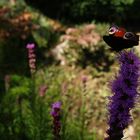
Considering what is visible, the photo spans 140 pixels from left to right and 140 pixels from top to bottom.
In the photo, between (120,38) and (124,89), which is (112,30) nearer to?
(120,38)

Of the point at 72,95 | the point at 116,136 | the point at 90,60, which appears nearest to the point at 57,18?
the point at 90,60

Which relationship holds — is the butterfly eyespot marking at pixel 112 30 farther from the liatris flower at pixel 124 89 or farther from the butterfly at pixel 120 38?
the liatris flower at pixel 124 89

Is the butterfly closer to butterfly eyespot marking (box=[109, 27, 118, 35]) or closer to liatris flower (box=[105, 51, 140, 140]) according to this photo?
butterfly eyespot marking (box=[109, 27, 118, 35])

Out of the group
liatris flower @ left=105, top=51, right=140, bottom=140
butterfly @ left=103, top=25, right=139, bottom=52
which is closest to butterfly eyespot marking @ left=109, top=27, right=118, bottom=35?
butterfly @ left=103, top=25, right=139, bottom=52

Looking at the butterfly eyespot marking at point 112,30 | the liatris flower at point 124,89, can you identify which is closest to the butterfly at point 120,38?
the butterfly eyespot marking at point 112,30

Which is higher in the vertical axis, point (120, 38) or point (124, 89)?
point (120, 38)

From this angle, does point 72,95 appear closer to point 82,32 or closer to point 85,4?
point 82,32

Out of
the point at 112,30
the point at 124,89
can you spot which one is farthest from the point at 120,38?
the point at 124,89
